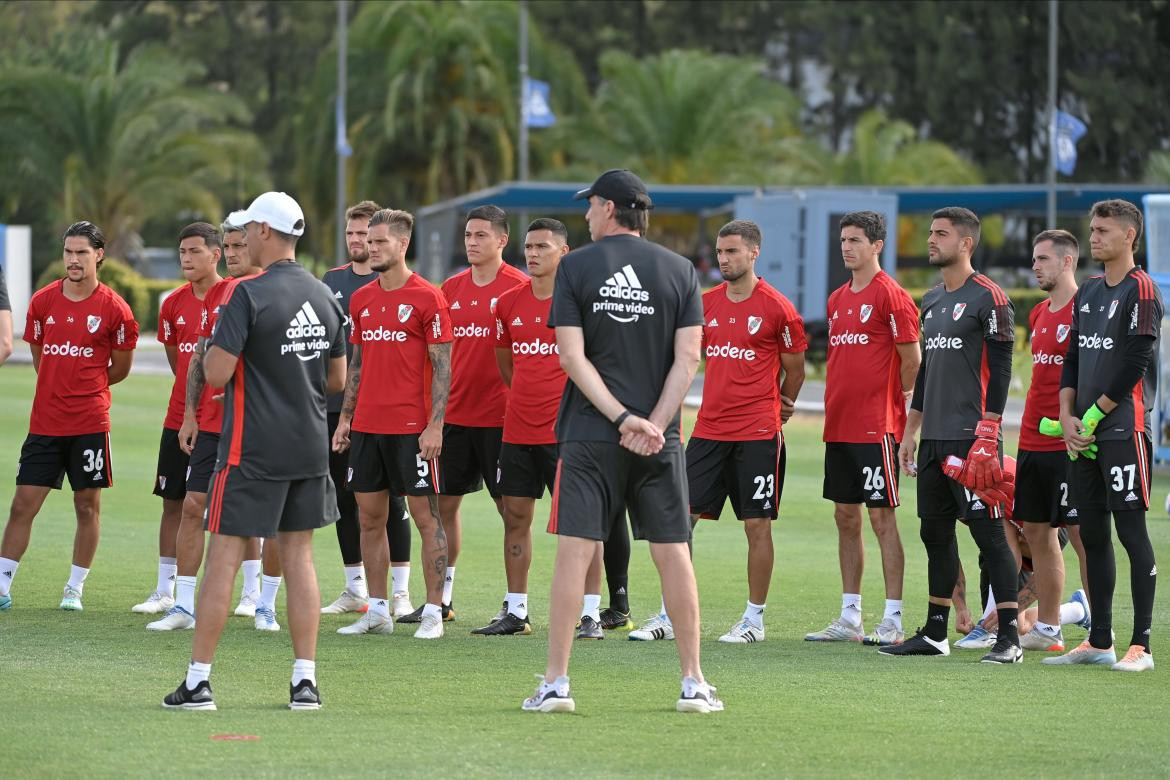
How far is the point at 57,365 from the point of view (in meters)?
11.0

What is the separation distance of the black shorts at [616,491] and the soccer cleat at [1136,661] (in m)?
2.58

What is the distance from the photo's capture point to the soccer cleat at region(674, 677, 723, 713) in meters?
7.60

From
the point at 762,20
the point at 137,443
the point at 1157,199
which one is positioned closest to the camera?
the point at 1157,199

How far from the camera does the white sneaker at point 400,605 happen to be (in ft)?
34.8

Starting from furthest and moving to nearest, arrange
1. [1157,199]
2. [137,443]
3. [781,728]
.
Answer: [137,443] < [1157,199] < [781,728]

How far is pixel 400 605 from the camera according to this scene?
10641 millimetres

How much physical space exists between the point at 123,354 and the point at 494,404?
2396mm

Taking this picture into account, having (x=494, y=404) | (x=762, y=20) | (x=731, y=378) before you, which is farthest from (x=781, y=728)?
(x=762, y=20)

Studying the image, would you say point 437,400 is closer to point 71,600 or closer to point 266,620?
point 266,620

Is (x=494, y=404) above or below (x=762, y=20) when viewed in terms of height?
below

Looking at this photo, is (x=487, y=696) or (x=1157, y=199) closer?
(x=487, y=696)

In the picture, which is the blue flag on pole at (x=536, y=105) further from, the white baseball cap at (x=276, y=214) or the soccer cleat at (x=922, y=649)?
the white baseball cap at (x=276, y=214)

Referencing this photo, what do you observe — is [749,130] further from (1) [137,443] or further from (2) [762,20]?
(1) [137,443]

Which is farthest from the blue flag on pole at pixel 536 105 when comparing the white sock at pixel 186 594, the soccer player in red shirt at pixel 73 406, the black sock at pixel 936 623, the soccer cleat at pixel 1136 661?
the soccer cleat at pixel 1136 661
